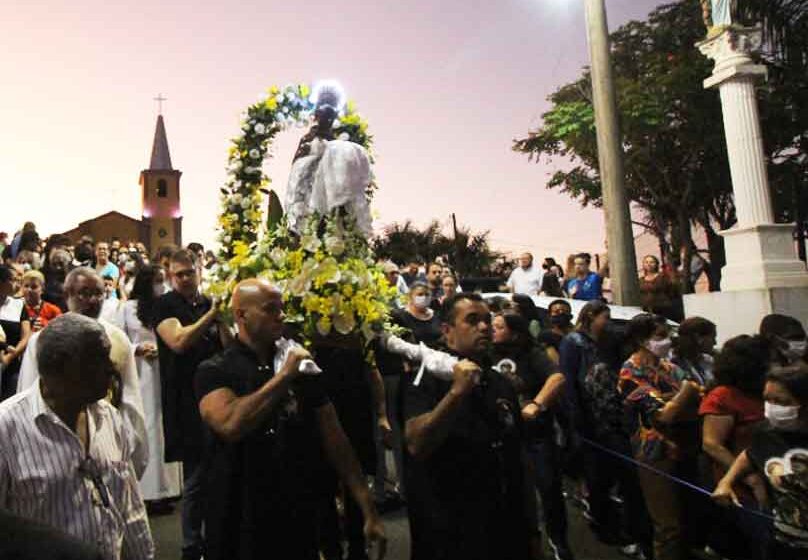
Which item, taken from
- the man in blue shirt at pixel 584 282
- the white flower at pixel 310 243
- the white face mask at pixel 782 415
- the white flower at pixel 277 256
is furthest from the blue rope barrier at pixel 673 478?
the man in blue shirt at pixel 584 282

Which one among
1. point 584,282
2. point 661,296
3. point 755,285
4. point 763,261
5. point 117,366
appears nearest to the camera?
point 117,366

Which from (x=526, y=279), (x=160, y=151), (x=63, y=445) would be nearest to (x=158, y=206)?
(x=160, y=151)

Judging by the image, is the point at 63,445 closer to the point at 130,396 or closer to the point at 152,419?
the point at 130,396

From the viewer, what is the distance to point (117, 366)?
3.54 metres

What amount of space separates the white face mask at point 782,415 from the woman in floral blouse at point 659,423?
34.1 inches

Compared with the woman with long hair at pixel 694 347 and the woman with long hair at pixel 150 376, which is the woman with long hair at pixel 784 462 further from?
the woman with long hair at pixel 150 376

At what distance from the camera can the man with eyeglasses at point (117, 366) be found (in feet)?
10.5

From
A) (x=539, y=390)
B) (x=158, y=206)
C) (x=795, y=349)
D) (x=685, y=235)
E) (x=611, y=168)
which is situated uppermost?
(x=158, y=206)

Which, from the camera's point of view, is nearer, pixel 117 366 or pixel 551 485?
pixel 117 366

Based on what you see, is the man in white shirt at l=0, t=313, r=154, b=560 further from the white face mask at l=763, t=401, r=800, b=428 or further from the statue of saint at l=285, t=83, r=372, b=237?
the white face mask at l=763, t=401, r=800, b=428

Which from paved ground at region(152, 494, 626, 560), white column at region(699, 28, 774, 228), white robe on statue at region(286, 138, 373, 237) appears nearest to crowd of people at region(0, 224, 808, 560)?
paved ground at region(152, 494, 626, 560)

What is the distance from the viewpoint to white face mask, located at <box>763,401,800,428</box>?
4.00m

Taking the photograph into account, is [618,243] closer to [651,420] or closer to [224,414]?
[651,420]

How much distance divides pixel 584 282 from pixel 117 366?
29.5 feet
